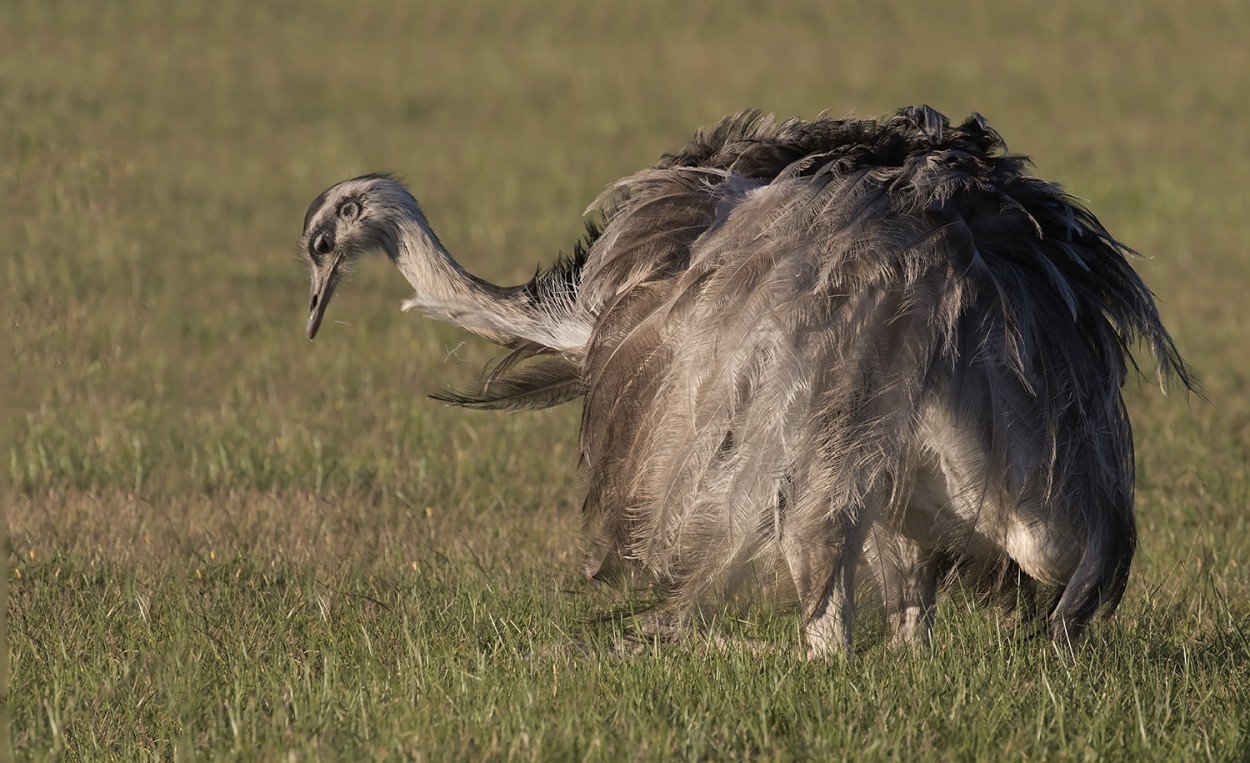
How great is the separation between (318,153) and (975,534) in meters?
12.3

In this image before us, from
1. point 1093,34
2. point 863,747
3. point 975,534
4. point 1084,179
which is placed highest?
point 1093,34

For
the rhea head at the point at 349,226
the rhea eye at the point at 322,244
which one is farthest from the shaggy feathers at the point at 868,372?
the rhea eye at the point at 322,244

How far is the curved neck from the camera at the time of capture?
540 centimetres

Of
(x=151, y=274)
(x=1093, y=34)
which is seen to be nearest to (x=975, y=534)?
(x=151, y=274)

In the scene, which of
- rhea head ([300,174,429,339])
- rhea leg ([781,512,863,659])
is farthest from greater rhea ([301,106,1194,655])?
rhea head ([300,174,429,339])

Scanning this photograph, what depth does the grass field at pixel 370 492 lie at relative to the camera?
13.8 ft

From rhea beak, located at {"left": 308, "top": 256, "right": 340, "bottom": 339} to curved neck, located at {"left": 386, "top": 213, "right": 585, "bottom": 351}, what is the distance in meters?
0.28

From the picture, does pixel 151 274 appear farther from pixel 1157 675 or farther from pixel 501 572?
pixel 1157 675

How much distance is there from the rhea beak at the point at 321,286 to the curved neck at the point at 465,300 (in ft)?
0.92

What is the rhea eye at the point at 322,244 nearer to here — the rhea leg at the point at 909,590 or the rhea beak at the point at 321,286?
the rhea beak at the point at 321,286

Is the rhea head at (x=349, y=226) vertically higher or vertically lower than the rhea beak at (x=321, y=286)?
higher

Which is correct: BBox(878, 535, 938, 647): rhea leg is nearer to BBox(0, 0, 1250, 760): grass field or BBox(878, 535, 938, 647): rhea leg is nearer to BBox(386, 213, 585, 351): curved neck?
BBox(0, 0, 1250, 760): grass field

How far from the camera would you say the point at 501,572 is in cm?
594

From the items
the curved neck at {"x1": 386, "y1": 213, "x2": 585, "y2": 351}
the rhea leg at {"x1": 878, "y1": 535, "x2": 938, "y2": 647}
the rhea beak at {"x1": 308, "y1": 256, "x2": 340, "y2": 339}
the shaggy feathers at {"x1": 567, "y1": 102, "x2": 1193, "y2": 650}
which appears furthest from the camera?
the rhea beak at {"x1": 308, "y1": 256, "x2": 340, "y2": 339}
